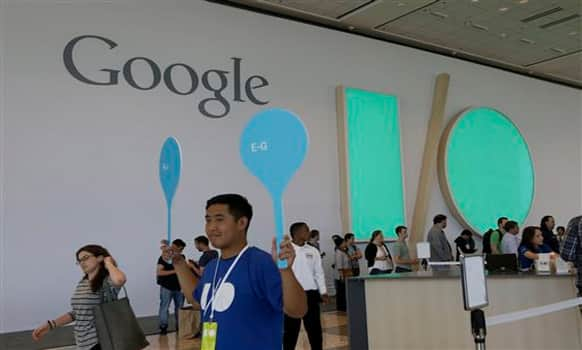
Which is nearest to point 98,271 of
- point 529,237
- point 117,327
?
point 117,327

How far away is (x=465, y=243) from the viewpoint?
11.5m

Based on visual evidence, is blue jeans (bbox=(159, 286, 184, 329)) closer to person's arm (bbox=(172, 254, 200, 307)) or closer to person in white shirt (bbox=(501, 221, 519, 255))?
person in white shirt (bbox=(501, 221, 519, 255))

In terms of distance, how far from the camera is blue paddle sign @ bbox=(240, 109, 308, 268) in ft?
7.29

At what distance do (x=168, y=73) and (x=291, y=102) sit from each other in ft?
7.78

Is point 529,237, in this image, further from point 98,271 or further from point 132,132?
point 132,132

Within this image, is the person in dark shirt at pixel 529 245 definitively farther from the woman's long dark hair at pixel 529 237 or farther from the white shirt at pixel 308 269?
the white shirt at pixel 308 269

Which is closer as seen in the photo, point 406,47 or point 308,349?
point 308,349

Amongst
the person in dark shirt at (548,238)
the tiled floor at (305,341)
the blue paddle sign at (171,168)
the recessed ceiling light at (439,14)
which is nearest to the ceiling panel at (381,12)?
the recessed ceiling light at (439,14)

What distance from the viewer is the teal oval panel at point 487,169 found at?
41.4ft

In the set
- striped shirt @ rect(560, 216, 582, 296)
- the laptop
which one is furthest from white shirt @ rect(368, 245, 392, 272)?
striped shirt @ rect(560, 216, 582, 296)

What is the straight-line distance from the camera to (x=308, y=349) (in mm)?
5926

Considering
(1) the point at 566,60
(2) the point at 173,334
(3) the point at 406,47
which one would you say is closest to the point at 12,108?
(2) the point at 173,334

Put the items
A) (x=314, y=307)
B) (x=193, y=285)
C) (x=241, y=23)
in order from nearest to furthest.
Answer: (x=193, y=285) → (x=314, y=307) → (x=241, y=23)

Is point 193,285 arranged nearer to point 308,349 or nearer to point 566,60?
point 308,349
